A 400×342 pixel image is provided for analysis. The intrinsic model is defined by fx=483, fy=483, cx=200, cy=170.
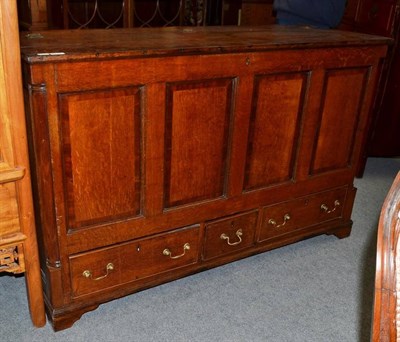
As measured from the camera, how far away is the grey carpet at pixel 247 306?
1891mm

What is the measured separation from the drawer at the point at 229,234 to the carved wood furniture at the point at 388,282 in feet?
4.01

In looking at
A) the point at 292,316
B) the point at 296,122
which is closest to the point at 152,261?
the point at 292,316

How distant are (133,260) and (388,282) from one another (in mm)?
1228

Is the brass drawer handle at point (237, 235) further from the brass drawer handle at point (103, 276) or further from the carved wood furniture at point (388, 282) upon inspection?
the carved wood furniture at point (388, 282)

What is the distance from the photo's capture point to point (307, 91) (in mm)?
2090

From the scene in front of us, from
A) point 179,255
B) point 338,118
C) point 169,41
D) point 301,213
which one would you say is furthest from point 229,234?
point 169,41

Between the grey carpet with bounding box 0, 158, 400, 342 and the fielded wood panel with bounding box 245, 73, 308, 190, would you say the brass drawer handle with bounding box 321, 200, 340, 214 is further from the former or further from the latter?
the fielded wood panel with bounding box 245, 73, 308, 190

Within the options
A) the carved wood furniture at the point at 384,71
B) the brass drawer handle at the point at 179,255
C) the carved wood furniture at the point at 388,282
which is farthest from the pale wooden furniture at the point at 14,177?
the carved wood furniture at the point at 384,71

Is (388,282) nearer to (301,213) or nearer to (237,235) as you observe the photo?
(237,235)

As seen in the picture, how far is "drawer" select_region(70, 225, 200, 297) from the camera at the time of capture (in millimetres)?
1835

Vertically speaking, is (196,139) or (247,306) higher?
(196,139)

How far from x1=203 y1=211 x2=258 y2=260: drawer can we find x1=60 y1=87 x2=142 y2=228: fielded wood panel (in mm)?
420

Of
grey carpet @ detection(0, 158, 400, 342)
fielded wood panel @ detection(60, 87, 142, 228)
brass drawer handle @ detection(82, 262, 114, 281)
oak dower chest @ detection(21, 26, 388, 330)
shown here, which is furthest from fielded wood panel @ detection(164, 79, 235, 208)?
grey carpet @ detection(0, 158, 400, 342)

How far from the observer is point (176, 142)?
184 centimetres
